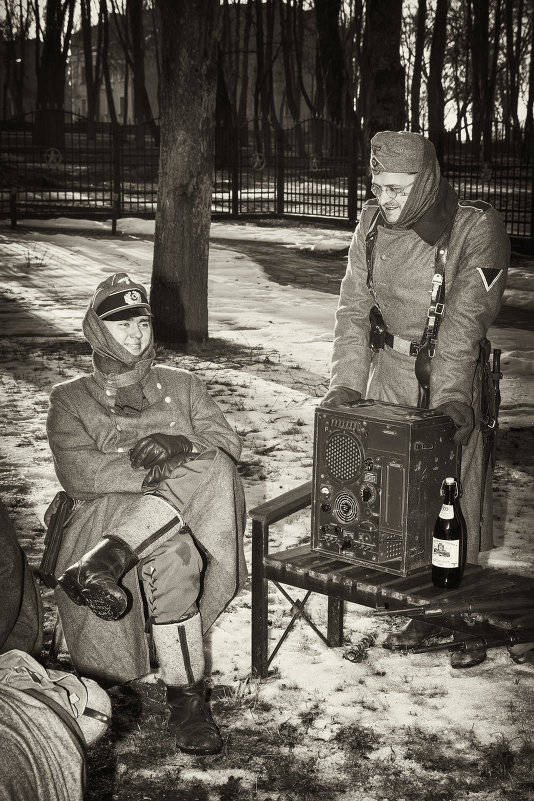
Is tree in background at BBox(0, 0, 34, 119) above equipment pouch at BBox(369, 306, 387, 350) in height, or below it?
above

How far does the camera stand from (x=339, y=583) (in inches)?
147

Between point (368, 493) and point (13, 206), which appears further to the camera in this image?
point (13, 206)

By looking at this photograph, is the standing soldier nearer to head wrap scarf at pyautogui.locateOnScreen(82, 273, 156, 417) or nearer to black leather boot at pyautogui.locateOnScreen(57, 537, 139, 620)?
head wrap scarf at pyautogui.locateOnScreen(82, 273, 156, 417)

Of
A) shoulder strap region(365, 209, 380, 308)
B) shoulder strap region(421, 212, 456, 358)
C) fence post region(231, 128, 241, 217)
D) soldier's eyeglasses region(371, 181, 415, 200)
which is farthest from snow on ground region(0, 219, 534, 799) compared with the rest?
fence post region(231, 128, 241, 217)

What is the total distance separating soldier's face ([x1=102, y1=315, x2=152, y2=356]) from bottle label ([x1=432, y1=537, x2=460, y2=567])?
4.31ft

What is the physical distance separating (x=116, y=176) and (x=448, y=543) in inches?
791

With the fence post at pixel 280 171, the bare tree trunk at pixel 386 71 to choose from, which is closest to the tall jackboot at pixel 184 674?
the bare tree trunk at pixel 386 71

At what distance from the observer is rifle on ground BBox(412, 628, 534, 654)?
354 centimetres

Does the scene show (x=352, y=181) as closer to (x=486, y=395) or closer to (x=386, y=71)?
(x=386, y=71)

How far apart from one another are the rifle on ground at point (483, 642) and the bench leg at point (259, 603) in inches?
25.1

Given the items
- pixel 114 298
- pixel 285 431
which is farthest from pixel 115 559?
pixel 285 431

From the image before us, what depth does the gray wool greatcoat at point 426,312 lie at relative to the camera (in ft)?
13.1

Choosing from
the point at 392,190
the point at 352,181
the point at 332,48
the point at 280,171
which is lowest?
the point at 392,190

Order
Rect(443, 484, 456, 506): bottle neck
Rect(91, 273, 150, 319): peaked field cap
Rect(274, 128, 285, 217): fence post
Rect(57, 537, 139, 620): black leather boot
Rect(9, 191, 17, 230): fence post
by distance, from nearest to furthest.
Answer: Rect(57, 537, 139, 620): black leather boot → Rect(443, 484, 456, 506): bottle neck → Rect(91, 273, 150, 319): peaked field cap → Rect(9, 191, 17, 230): fence post → Rect(274, 128, 285, 217): fence post
